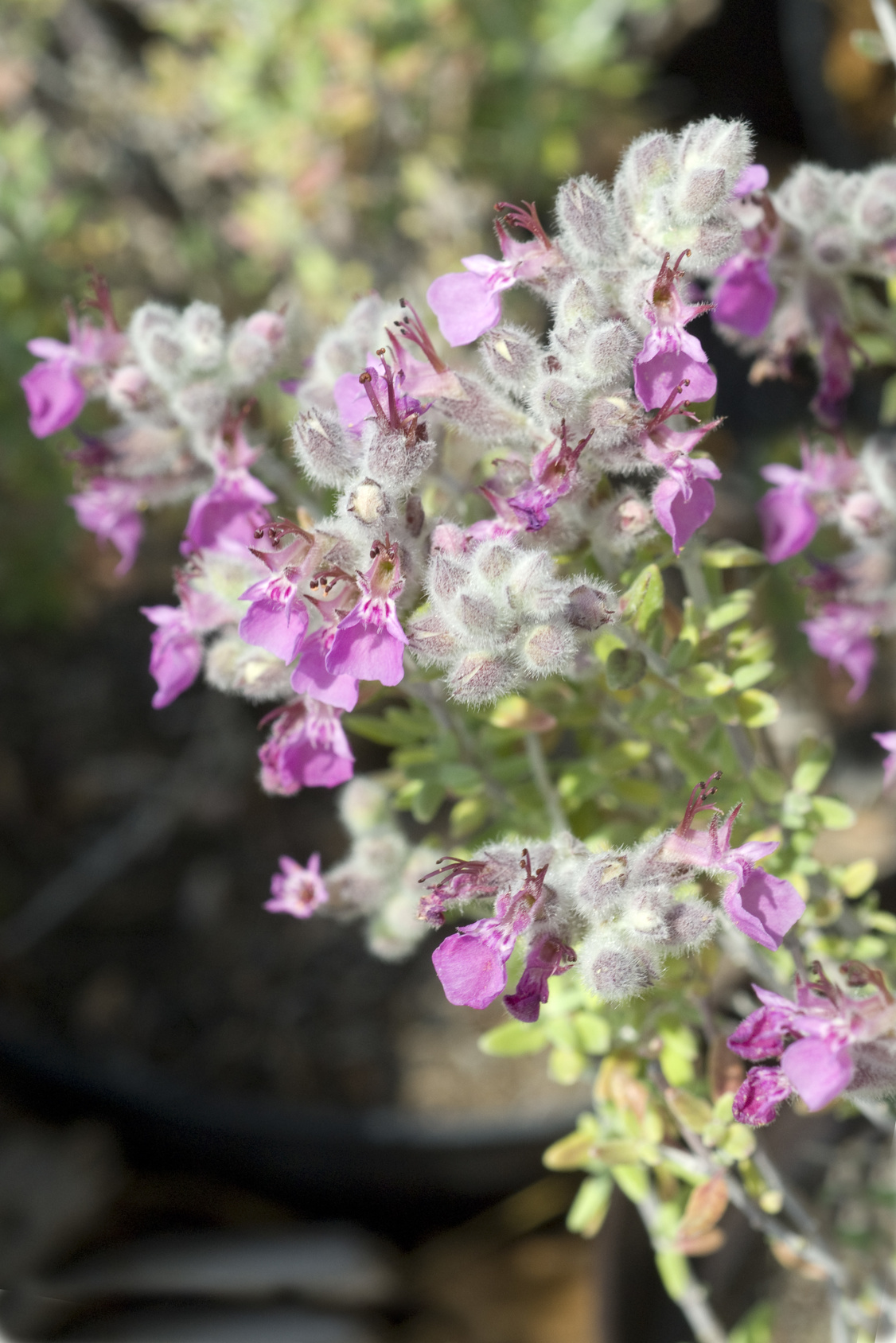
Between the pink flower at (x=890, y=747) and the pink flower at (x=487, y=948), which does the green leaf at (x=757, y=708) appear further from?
the pink flower at (x=487, y=948)

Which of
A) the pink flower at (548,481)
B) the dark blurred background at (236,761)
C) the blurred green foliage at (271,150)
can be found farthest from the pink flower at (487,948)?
the blurred green foliage at (271,150)

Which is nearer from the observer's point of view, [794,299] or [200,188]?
[794,299]

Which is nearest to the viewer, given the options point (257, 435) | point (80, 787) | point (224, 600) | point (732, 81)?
point (224, 600)

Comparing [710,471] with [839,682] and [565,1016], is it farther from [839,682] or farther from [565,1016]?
[839,682]

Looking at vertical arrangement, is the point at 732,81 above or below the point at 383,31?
below

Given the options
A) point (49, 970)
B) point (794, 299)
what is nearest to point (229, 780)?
point (49, 970)

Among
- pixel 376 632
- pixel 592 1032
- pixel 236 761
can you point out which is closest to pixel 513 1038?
pixel 592 1032

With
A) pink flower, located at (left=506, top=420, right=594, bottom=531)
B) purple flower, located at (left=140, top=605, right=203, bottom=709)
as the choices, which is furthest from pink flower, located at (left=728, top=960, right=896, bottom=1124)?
purple flower, located at (left=140, top=605, right=203, bottom=709)

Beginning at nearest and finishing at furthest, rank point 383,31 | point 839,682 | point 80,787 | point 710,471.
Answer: point 710,471
point 383,31
point 839,682
point 80,787
